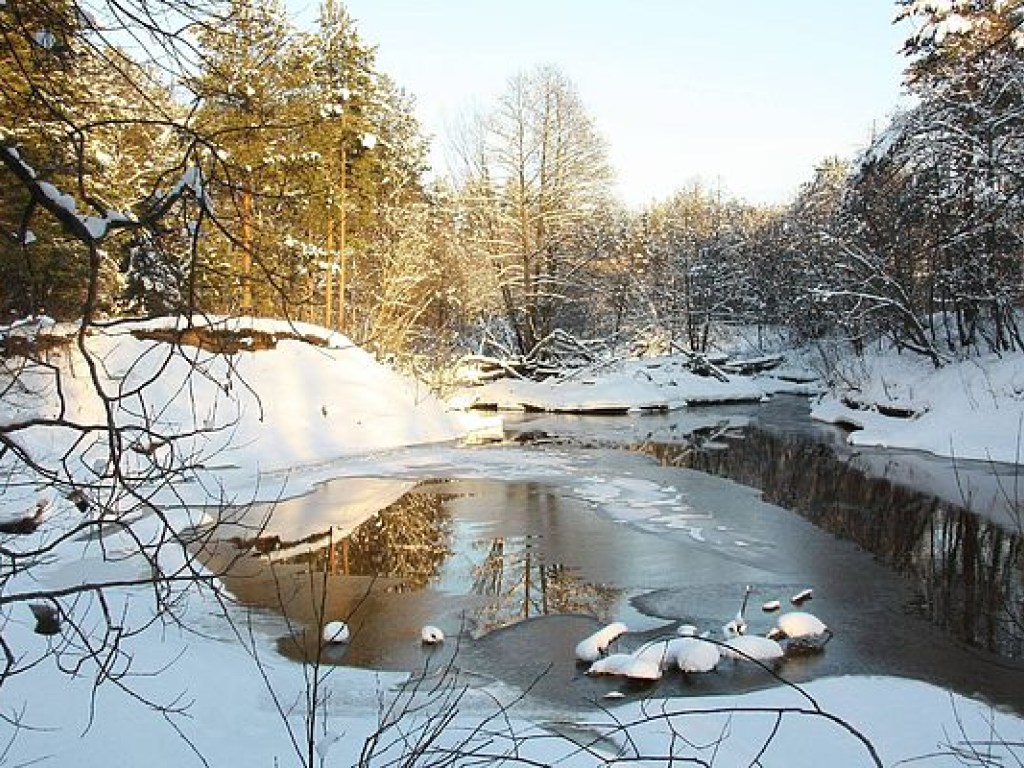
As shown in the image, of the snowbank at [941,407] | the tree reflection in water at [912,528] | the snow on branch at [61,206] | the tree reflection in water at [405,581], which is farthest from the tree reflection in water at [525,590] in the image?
the snowbank at [941,407]

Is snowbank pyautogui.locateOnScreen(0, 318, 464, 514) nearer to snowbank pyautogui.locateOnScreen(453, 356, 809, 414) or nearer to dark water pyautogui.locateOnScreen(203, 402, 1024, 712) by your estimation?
dark water pyautogui.locateOnScreen(203, 402, 1024, 712)

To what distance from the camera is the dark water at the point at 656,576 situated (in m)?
6.51

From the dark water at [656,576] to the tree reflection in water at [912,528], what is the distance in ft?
0.13

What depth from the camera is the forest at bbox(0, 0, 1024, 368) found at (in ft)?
7.65

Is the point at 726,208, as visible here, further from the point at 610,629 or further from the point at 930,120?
the point at 610,629

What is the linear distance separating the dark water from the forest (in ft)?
7.01

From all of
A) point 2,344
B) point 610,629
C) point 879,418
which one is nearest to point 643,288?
point 879,418

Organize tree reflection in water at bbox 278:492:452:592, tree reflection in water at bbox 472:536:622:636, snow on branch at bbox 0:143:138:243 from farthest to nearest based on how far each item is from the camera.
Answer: tree reflection in water at bbox 278:492:452:592
tree reflection in water at bbox 472:536:622:636
snow on branch at bbox 0:143:138:243

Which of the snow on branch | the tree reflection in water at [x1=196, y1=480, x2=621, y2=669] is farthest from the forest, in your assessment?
the tree reflection in water at [x1=196, y1=480, x2=621, y2=669]

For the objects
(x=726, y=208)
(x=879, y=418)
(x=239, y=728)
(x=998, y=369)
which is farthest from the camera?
(x=726, y=208)

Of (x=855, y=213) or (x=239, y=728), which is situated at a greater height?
(x=855, y=213)

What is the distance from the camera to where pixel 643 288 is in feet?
154

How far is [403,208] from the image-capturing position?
97.5 feet

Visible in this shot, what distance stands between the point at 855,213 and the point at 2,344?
25994 millimetres
